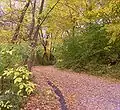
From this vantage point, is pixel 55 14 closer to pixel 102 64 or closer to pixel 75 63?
pixel 75 63

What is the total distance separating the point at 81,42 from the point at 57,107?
965cm

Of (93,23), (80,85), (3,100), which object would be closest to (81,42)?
(93,23)

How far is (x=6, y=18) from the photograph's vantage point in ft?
37.3

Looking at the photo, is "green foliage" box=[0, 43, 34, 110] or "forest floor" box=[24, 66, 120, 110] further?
"forest floor" box=[24, 66, 120, 110]

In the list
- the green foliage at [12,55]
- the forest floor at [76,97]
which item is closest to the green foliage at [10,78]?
the green foliage at [12,55]

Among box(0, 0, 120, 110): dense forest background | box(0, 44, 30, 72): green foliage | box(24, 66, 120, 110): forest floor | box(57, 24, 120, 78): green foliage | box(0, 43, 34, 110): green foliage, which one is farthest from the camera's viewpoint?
box(57, 24, 120, 78): green foliage

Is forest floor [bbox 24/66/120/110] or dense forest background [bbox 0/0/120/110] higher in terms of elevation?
dense forest background [bbox 0/0/120/110]

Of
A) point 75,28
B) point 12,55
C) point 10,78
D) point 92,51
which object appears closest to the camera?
point 12,55

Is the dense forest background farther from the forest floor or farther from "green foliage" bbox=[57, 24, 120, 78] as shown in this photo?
the forest floor

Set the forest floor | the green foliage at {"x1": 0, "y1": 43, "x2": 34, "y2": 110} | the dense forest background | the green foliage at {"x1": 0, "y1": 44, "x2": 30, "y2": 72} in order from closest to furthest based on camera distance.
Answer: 1. the green foliage at {"x1": 0, "y1": 43, "x2": 34, "y2": 110}
2. the green foliage at {"x1": 0, "y1": 44, "x2": 30, "y2": 72}
3. the forest floor
4. the dense forest background

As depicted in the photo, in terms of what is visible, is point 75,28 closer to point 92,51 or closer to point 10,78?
point 92,51

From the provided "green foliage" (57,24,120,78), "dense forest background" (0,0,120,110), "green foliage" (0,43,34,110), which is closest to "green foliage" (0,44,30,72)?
"green foliage" (0,43,34,110)

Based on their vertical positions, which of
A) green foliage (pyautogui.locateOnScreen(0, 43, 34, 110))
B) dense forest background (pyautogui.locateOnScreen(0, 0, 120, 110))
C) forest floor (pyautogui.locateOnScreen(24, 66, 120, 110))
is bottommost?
forest floor (pyautogui.locateOnScreen(24, 66, 120, 110))

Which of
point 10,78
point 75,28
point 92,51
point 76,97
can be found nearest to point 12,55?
point 10,78
